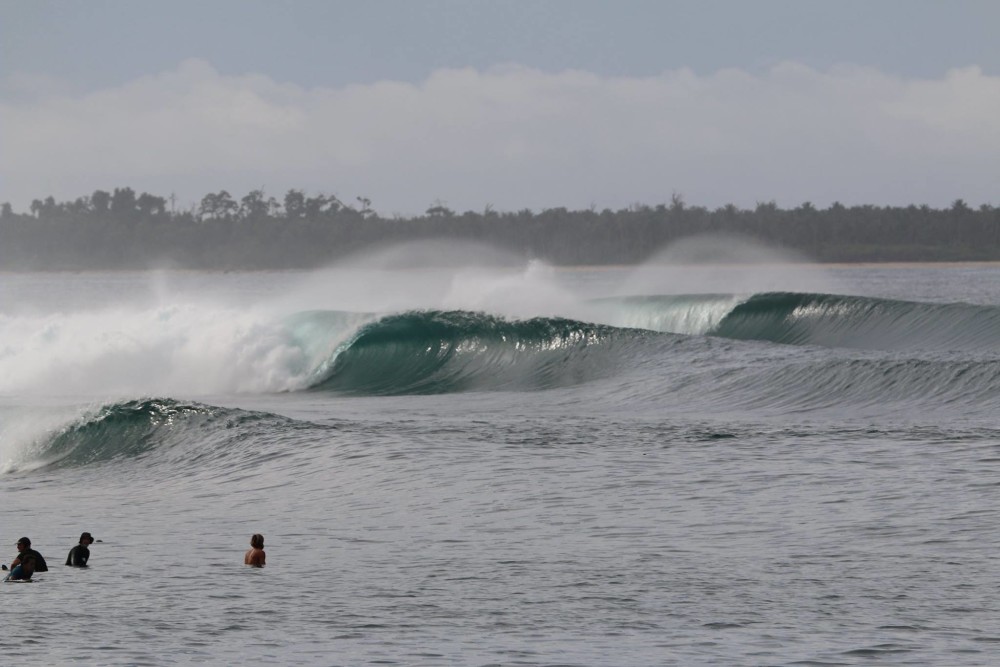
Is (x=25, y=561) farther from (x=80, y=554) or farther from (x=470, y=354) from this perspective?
(x=470, y=354)

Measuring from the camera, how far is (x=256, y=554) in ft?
37.1

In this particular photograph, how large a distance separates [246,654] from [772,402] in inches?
611

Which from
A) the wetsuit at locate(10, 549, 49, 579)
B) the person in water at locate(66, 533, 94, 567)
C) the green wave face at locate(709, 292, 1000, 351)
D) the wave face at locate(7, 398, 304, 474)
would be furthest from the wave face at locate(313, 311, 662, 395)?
the wetsuit at locate(10, 549, 49, 579)

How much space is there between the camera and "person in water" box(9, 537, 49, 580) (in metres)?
11.0

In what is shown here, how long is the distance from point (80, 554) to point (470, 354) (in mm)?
21845

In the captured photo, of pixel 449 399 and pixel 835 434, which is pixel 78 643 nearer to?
pixel 835 434

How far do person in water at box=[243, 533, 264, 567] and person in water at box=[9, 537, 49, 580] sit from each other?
1.49 meters

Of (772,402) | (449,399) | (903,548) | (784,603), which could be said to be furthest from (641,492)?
(449,399)

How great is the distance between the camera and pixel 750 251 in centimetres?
17500

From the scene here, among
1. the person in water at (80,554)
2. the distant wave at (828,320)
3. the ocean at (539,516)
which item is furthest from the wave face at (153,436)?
the distant wave at (828,320)

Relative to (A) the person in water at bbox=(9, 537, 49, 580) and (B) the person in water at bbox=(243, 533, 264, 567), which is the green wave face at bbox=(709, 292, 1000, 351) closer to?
(B) the person in water at bbox=(243, 533, 264, 567)

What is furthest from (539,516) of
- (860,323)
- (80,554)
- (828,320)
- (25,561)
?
(828,320)

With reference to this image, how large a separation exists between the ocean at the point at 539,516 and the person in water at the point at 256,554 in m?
0.24

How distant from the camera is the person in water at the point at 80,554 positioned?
11406 mm
